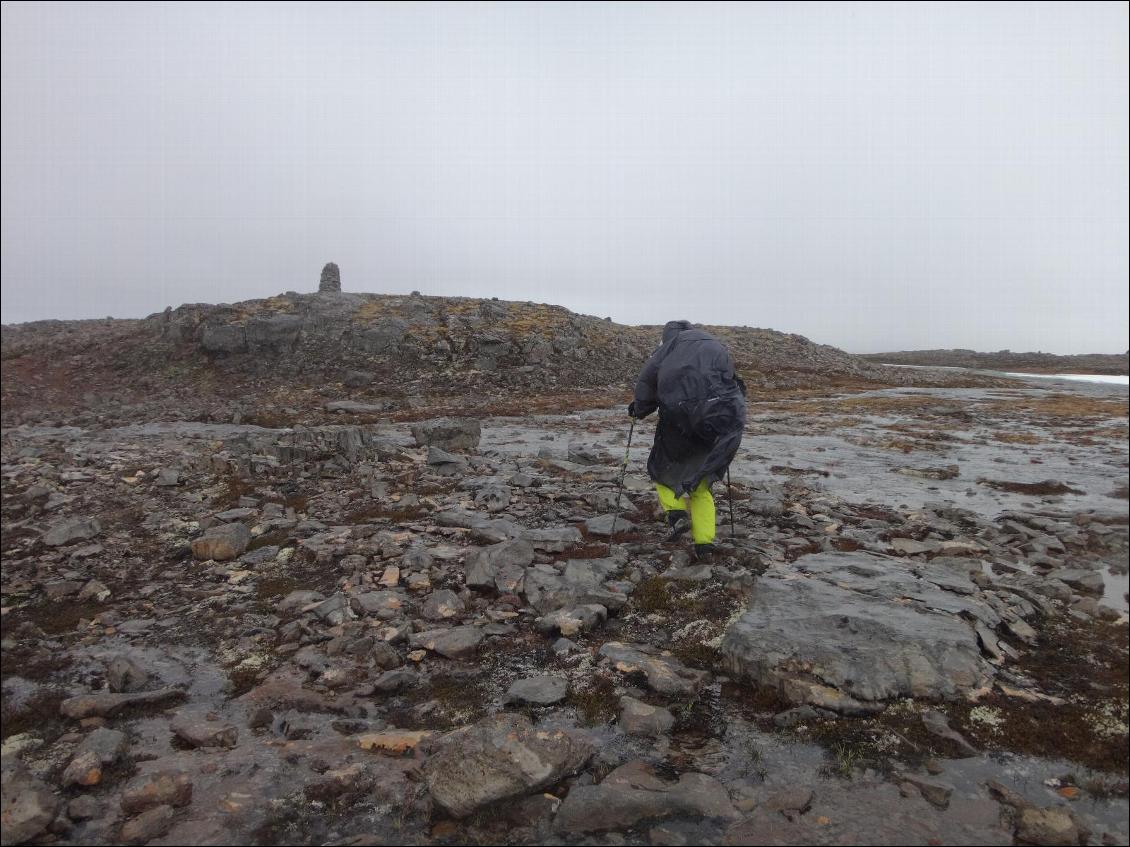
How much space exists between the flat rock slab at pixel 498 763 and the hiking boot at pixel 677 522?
4.44 meters

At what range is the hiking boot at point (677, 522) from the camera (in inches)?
321

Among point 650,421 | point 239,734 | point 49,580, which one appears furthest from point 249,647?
point 650,421

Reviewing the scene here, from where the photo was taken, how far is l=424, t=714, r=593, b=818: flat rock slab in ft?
11.5

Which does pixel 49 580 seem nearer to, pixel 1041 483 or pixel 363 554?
pixel 363 554

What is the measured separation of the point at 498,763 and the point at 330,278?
5408 centimetres

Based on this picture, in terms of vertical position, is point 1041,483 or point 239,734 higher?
point 1041,483

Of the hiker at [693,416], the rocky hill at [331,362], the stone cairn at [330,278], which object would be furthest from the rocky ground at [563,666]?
the stone cairn at [330,278]

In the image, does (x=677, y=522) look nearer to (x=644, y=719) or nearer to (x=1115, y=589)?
(x=644, y=719)

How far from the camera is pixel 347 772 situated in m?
3.85

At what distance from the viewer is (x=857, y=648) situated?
480 cm

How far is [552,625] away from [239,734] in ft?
9.09

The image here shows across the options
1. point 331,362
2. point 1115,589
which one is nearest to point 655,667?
point 1115,589

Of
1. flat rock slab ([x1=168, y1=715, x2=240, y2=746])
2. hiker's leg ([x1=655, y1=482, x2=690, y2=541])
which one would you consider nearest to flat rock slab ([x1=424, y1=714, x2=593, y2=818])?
flat rock slab ([x1=168, y1=715, x2=240, y2=746])

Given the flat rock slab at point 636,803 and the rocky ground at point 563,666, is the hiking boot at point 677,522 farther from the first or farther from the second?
the flat rock slab at point 636,803
